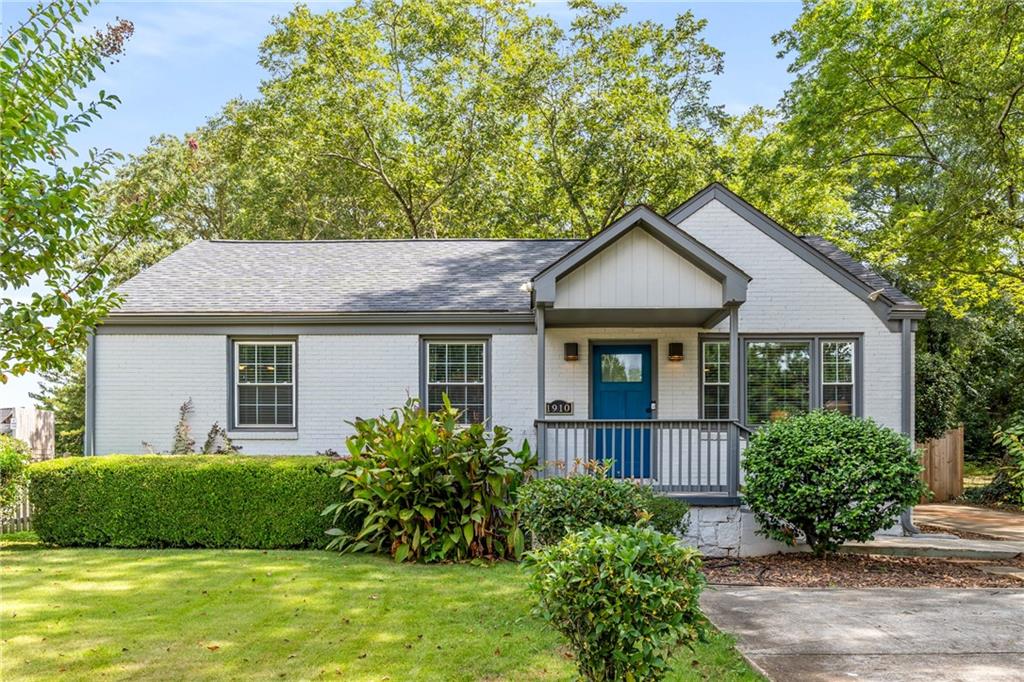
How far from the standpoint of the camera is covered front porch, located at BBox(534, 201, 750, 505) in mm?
8297

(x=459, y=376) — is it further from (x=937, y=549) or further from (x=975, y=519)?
(x=975, y=519)

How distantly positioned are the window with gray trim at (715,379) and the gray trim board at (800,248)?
6.04 feet

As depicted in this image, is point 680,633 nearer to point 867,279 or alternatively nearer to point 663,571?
point 663,571

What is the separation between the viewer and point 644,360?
1022 centimetres

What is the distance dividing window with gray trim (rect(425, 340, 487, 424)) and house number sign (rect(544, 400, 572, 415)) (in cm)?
101

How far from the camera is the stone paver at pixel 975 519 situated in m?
10.2

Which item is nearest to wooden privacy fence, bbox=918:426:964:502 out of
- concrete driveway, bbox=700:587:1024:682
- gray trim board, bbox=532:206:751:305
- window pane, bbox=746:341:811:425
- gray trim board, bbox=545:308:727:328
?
window pane, bbox=746:341:811:425

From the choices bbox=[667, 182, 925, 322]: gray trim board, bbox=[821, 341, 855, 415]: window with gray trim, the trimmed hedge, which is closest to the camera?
the trimmed hedge

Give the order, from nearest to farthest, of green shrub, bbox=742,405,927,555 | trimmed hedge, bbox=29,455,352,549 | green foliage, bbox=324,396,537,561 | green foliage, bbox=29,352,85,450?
green shrub, bbox=742,405,927,555, green foliage, bbox=324,396,537,561, trimmed hedge, bbox=29,455,352,549, green foliage, bbox=29,352,85,450

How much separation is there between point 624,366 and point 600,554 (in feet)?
23.4

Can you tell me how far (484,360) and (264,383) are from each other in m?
3.50

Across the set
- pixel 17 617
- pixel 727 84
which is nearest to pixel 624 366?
pixel 17 617

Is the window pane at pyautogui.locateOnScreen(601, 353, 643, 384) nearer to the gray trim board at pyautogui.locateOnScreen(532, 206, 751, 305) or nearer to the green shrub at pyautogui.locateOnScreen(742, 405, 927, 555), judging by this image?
the gray trim board at pyautogui.locateOnScreen(532, 206, 751, 305)

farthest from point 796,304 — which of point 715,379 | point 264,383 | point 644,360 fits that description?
point 264,383
